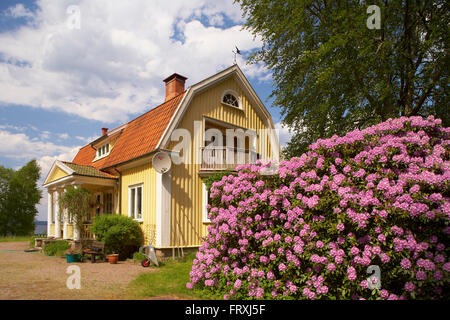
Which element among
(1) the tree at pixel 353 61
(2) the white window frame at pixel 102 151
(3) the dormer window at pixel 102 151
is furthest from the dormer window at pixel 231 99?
(3) the dormer window at pixel 102 151

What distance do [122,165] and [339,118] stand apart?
9.10 meters

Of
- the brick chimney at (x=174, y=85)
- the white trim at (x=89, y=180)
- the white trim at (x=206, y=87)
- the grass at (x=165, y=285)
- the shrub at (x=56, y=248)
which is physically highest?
the brick chimney at (x=174, y=85)

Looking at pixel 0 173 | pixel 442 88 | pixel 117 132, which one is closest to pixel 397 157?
pixel 442 88

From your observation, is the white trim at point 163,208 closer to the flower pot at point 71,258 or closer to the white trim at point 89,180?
the flower pot at point 71,258

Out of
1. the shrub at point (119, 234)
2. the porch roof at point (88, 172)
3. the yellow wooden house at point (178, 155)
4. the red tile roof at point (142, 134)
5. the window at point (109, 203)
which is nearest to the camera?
the shrub at point (119, 234)

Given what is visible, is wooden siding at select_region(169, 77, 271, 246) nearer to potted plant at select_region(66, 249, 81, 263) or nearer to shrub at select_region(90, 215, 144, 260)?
shrub at select_region(90, 215, 144, 260)

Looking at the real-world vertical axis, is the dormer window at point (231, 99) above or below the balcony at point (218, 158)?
above

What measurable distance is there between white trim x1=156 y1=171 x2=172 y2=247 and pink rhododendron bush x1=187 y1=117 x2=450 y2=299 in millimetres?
4532

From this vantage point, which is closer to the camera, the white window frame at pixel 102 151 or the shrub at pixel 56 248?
the shrub at pixel 56 248

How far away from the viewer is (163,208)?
432 inches

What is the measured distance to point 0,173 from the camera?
32.8 m

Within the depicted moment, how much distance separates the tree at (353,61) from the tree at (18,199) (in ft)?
106

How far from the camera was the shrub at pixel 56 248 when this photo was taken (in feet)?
43.2

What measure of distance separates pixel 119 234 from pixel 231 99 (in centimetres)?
778
